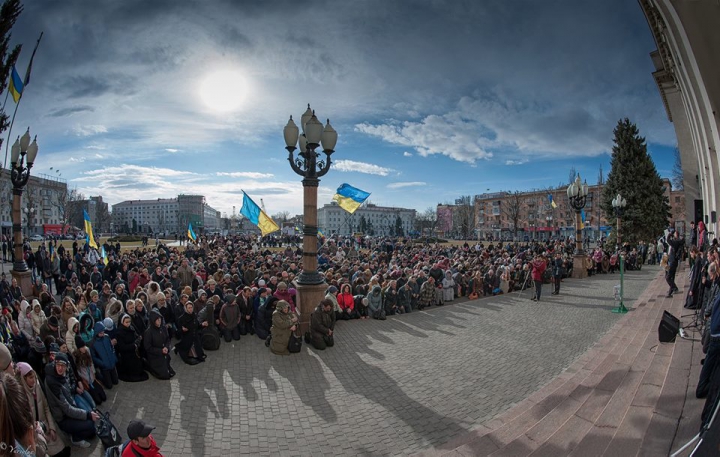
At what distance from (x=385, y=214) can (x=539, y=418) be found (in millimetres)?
147480

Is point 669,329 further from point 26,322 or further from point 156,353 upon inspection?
point 26,322

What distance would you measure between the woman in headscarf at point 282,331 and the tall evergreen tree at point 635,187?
108 feet

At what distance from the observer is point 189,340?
768 cm

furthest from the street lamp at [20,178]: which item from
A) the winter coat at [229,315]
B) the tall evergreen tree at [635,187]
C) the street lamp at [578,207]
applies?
the tall evergreen tree at [635,187]

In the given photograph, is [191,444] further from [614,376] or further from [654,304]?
[654,304]

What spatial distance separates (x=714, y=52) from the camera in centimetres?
806

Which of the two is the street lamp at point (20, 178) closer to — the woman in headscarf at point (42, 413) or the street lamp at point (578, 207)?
the woman in headscarf at point (42, 413)

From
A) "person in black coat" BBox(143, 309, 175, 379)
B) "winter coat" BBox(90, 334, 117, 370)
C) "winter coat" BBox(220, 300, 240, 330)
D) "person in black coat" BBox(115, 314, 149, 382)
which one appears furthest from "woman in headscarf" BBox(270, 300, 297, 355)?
"winter coat" BBox(90, 334, 117, 370)

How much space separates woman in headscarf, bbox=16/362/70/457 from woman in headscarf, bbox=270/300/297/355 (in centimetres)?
405

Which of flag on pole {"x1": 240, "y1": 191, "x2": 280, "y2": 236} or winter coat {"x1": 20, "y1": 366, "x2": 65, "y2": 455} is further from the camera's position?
flag on pole {"x1": 240, "y1": 191, "x2": 280, "y2": 236}

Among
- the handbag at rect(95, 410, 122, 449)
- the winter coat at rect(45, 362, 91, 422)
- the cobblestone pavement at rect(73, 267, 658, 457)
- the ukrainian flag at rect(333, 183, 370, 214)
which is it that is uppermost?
the ukrainian flag at rect(333, 183, 370, 214)

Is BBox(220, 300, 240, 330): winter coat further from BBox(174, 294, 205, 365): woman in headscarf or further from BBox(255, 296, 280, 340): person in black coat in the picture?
BBox(174, 294, 205, 365): woman in headscarf

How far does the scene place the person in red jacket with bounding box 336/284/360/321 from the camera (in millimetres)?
11250

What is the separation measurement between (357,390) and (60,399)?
4401 mm
